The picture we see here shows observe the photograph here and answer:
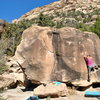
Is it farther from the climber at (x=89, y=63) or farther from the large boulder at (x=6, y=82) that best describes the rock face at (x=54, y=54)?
the large boulder at (x=6, y=82)

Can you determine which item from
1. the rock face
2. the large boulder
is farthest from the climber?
the large boulder

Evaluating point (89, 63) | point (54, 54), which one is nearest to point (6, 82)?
point (54, 54)

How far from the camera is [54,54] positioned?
9750mm

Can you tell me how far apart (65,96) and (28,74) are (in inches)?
84.7

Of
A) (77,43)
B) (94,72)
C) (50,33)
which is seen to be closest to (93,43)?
(77,43)

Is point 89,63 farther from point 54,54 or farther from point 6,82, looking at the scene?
point 6,82

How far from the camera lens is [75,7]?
6456 cm

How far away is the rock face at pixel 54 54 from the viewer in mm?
9234

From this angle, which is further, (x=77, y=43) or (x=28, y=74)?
(x=77, y=43)

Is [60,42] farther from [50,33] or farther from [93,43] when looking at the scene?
[93,43]

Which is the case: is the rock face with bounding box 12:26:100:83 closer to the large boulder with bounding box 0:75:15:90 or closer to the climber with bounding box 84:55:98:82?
the climber with bounding box 84:55:98:82

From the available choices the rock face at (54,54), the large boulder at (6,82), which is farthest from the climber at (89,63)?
the large boulder at (6,82)

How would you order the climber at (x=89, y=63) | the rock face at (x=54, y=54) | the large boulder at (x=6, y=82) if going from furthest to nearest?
1. the large boulder at (x=6, y=82)
2. the climber at (x=89, y=63)
3. the rock face at (x=54, y=54)

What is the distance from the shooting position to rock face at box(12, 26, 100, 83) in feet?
30.3
